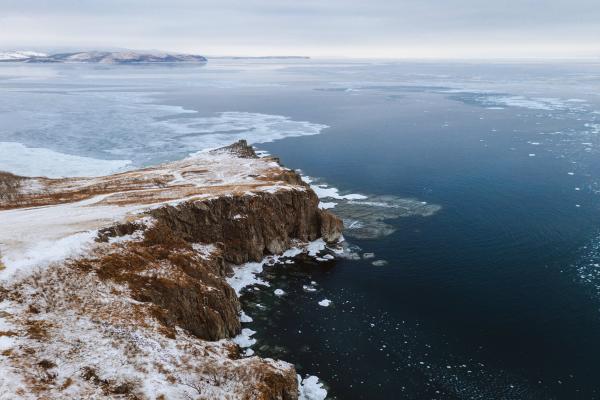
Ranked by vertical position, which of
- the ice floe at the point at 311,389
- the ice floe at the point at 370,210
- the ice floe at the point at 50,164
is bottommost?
the ice floe at the point at 311,389

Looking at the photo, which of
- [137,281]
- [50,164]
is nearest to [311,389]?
[137,281]

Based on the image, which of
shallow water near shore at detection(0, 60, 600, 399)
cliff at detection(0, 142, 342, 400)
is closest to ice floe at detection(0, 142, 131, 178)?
shallow water near shore at detection(0, 60, 600, 399)

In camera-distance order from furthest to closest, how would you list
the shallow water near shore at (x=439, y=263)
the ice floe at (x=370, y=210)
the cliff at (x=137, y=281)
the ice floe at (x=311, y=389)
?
1. the ice floe at (x=370, y=210)
2. the shallow water near shore at (x=439, y=263)
3. the ice floe at (x=311, y=389)
4. the cliff at (x=137, y=281)

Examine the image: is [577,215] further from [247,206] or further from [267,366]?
[267,366]

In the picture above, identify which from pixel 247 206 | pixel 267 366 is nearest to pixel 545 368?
pixel 267 366

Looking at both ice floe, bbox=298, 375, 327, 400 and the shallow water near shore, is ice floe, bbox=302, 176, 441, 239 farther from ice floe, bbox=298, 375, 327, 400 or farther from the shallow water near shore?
ice floe, bbox=298, 375, 327, 400

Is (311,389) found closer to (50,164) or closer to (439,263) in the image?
(439,263)

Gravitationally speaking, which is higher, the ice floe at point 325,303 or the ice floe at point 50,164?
the ice floe at point 50,164

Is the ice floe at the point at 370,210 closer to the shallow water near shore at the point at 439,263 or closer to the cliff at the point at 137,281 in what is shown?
the shallow water near shore at the point at 439,263

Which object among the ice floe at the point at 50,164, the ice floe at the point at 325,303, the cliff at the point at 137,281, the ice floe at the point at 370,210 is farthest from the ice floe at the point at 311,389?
the ice floe at the point at 50,164
